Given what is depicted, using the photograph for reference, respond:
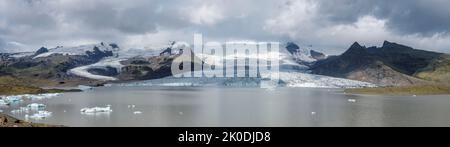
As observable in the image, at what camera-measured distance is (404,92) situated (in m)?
178

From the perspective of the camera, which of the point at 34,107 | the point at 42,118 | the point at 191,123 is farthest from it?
the point at 34,107
